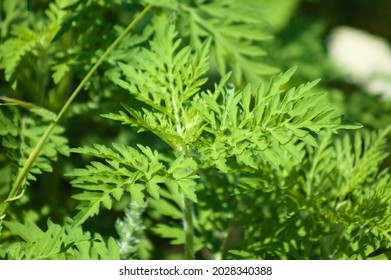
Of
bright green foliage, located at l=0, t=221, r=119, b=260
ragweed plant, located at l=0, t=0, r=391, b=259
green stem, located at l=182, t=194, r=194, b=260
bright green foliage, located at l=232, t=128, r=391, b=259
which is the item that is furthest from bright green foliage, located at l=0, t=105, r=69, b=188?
bright green foliage, located at l=232, t=128, r=391, b=259

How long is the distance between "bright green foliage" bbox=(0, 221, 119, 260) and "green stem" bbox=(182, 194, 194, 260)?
0.15 metres

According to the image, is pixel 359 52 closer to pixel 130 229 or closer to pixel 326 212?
pixel 326 212

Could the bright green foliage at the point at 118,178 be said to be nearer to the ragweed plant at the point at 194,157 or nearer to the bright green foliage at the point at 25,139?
the ragweed plant at the point at 194,157

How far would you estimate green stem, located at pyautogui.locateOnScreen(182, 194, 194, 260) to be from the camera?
1217 millimetres

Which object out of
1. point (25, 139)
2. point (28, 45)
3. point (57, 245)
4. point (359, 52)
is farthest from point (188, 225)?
point (359, 52)

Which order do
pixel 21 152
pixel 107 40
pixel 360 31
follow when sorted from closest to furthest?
pixel 21 152, pixel 107 40, pixel 360 31

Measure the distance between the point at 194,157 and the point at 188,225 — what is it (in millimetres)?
140

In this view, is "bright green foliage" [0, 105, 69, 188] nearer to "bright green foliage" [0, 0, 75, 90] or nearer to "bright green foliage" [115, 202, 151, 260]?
"bright green foliage" [0, 0, 75, 90]

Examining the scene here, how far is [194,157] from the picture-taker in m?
1.21

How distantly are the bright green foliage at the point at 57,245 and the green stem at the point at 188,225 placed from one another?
0.15 m

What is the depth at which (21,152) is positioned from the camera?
1.33 metres

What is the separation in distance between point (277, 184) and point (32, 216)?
2.00 ft
